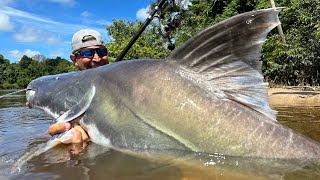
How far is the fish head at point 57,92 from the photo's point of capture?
2842 mm

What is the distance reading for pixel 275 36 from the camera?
1780 cm

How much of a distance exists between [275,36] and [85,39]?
1547 centimetres

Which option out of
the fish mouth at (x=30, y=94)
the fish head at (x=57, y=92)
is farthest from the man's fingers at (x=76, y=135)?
the fish mouth at (x=30, y=94)

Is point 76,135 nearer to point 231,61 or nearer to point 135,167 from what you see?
point 135,167

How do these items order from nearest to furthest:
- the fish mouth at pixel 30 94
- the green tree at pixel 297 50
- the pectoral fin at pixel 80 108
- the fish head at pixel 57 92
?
the pectoral fin at pixel 80 108
the fish head at pixel 57 92
the fish mouth at pixel 30 94
the green tree at pixel 297 50

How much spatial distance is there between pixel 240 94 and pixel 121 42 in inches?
1140

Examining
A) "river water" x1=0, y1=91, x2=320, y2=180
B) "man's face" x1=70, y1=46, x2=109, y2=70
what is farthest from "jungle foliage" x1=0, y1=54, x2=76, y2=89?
"river water" x1=0, y1=91, x2=320, y2=180

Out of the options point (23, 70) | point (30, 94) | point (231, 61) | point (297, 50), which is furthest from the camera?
point (23, 70)

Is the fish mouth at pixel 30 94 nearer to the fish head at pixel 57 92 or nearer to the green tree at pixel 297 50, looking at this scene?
the fish head at pixel 57 92

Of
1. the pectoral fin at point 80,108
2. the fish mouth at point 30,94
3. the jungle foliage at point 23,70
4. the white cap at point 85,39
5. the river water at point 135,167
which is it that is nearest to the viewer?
the river water at point 135,167

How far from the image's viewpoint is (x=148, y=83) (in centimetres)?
243

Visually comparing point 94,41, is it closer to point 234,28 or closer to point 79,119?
point 79,119

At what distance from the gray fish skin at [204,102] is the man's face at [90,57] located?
1251 millimetres

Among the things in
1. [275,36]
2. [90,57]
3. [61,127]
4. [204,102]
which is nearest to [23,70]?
[275,36]
